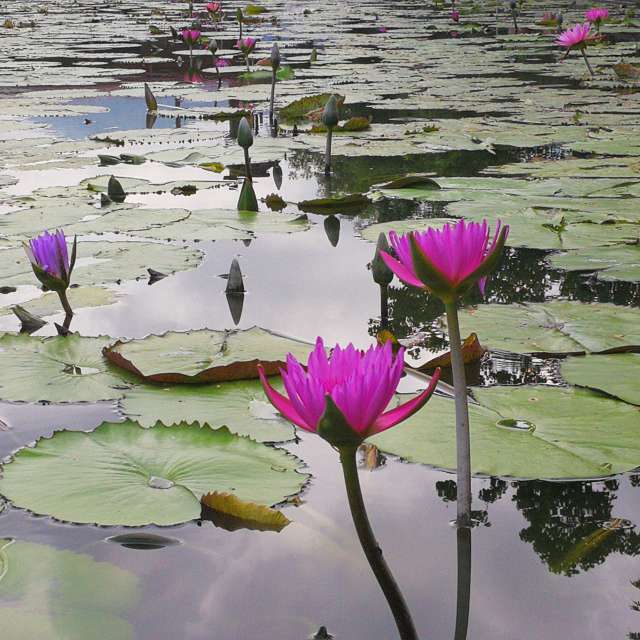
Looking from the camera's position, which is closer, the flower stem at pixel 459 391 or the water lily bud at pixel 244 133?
the flower stem at pixel 459 391

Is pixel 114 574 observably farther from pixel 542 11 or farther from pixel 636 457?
pixel 542 11

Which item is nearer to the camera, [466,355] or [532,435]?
[532,435]

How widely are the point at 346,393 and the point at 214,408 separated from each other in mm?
752

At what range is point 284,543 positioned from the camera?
1.20 meters

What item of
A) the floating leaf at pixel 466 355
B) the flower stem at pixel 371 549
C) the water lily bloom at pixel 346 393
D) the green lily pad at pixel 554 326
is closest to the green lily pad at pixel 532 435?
the floating leaf at pixel 466 355

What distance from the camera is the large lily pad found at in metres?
1.70

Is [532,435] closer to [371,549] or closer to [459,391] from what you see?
[459,391]

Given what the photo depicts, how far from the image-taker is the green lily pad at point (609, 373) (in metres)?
1.60

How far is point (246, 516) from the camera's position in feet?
4.07

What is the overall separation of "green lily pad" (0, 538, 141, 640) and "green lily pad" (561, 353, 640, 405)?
91cm

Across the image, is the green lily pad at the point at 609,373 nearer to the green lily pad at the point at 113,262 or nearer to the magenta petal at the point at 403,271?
the magenta petal at the point at 403,271

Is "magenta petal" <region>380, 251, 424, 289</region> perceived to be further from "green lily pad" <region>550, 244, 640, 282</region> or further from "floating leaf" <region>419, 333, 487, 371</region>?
"green lily pad" <region>550, 244, 640, 282</region>

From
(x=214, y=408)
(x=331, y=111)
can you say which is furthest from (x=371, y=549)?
(x=331, y=111)

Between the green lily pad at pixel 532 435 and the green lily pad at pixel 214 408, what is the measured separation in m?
0.21
